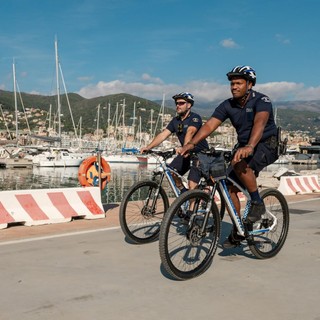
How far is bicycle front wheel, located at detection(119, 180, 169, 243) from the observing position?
6000 millimetres

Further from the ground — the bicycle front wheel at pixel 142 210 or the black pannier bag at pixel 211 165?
the black pannier bag at pixel 211 165

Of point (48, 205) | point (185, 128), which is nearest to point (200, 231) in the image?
point (185, 128)

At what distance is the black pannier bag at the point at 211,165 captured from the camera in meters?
4.78

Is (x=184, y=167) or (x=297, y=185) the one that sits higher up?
(x=184, y=167)

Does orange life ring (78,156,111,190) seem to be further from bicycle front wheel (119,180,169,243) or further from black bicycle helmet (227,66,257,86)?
black bicycle helmet (227,66,257,86)

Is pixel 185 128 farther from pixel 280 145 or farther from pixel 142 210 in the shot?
pixel 280 145

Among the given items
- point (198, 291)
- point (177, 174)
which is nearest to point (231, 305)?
point (198, 291)

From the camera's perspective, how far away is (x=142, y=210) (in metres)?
6.14

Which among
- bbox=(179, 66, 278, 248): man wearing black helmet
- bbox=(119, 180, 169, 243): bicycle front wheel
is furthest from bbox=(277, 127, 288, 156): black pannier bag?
bbox=(119, 180, 169, 243): bicycle front wheel

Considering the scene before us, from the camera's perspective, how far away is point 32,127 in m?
194

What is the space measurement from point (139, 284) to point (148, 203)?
6.54 ft

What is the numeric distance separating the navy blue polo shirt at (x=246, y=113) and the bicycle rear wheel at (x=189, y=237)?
0.98m

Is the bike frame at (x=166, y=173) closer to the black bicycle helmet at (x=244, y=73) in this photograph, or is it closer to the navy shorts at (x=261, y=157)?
the navy shorts at (x=261, y=157)

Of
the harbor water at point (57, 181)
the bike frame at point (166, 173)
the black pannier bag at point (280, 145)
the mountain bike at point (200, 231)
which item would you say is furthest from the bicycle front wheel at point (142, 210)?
the harbor water at point (57, 181)
